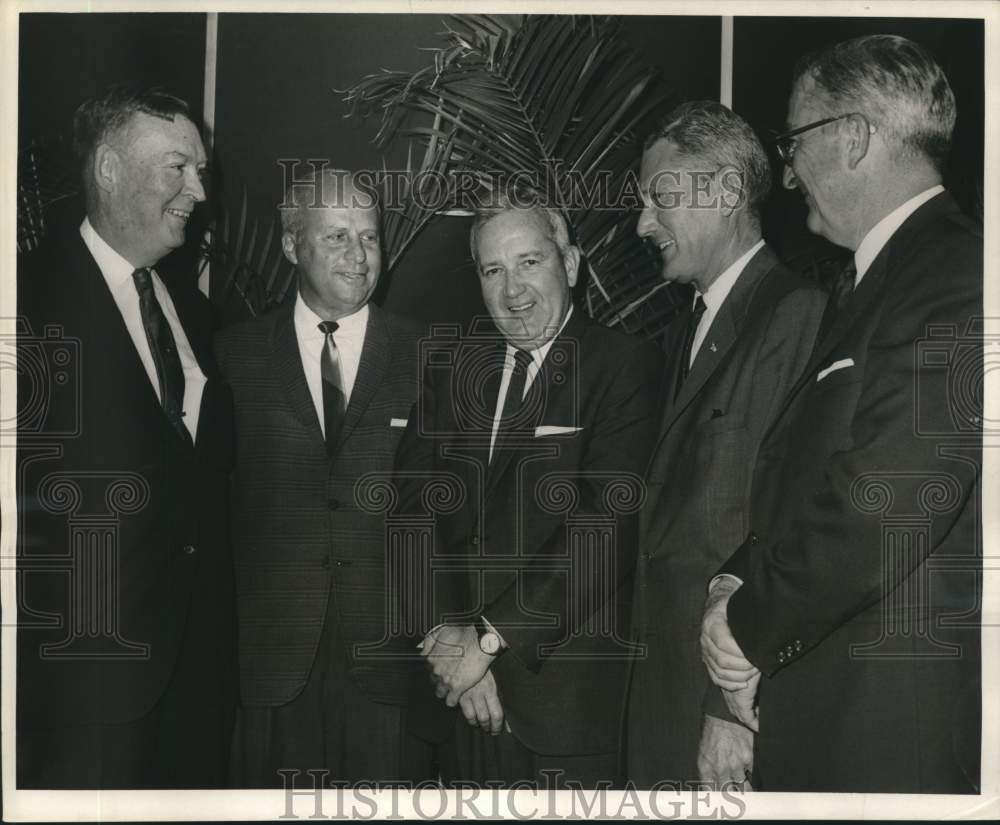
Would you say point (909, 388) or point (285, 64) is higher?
point (285, 64)

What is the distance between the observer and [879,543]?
135 inches

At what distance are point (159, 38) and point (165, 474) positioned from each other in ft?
4.29

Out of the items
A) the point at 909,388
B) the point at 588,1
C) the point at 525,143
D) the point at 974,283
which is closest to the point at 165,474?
the point at 525,143

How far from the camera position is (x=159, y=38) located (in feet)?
11.8

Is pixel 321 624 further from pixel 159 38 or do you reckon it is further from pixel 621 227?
pixel 159 38

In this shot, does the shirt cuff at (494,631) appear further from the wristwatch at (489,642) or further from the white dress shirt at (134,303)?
the white dress shirt at (134,303)

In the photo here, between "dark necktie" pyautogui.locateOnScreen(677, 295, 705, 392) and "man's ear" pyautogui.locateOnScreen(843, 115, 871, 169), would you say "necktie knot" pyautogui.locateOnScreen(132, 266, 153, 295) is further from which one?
"man's ear" pyautogui.locateOnScreen(843, 115, 871, 169)

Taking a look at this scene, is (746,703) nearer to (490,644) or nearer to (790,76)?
(490,644)

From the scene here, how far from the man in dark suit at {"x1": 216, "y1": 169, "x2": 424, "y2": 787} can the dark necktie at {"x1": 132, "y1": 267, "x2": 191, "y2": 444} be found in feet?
0.49

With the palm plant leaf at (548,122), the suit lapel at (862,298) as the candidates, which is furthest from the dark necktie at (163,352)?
the suit lapel at (862,298)

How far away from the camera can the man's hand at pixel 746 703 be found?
11.2 ft

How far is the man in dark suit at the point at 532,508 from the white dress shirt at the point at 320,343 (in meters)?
0.23

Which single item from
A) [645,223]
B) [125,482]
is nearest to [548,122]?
[645,223]

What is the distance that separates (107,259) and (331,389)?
771 millimetres
